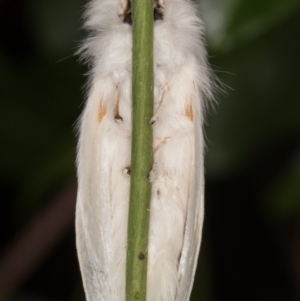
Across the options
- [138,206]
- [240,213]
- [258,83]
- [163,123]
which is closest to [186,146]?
[163,123]

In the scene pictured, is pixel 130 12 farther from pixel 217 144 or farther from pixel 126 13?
pixel 217 144

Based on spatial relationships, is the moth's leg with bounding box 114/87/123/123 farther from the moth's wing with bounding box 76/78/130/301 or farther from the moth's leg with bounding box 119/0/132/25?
the moth's leg with bounding box 119/0/132/25

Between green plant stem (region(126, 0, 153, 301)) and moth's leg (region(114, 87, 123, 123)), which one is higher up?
moth's leg (region(114, 87, 123, 123))

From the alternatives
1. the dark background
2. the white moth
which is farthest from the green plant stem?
the dark background

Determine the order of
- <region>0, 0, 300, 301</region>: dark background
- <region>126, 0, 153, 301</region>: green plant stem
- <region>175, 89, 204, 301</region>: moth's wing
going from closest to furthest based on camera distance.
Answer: <region>126, 0, 153, 301</region>: green plant stem
<region>175, 89, 204, 301</region>: moth's wing
<region>0, 0, 300, 301</region>: dark background

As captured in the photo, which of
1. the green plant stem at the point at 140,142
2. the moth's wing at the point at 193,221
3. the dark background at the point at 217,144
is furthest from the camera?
the dark background at the point at 217,144

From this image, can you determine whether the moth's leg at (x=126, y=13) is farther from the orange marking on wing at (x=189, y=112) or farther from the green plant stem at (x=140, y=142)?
the green plant stem at (x=140, y=142)

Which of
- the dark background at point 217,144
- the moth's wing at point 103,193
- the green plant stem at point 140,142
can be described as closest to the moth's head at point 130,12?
the moth's wing at point 103,193
